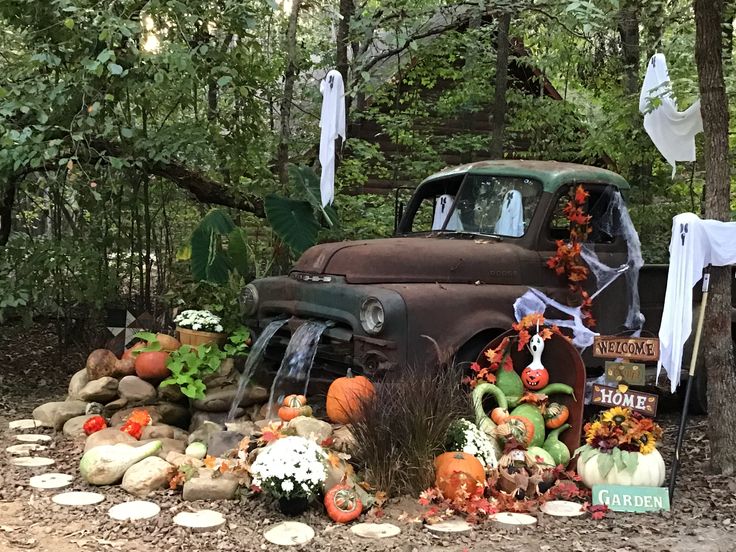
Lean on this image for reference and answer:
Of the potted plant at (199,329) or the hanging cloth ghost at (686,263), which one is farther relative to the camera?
the potted plant at (199,329)

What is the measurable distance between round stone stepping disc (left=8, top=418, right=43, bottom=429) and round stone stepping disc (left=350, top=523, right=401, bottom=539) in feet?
10.6

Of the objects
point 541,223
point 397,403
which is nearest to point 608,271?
point 541,223

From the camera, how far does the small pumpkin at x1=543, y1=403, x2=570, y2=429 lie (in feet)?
15.8

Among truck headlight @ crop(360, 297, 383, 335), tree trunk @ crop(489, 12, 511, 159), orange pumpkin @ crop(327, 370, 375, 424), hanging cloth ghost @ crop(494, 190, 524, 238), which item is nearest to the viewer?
orange pumpkin @ crop(327, 370, 375, 424)

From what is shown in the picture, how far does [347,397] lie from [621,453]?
66.6 inches

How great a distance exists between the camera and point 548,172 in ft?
18.9

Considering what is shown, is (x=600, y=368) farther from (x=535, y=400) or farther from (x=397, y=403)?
(x=397, y=403)

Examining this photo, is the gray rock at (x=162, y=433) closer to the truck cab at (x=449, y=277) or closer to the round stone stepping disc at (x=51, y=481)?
the round stone stepping disc at (x=51, y=481)

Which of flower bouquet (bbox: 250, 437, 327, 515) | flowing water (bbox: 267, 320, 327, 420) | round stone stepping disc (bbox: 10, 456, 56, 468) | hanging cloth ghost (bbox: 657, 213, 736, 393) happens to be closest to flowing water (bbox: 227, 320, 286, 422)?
flowing water (bbox: 267, 320, 327, 420)

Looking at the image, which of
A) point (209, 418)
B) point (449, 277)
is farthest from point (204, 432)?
point (449, 277)

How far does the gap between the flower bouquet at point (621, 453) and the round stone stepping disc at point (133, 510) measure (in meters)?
2.52

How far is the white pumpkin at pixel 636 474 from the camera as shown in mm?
4324

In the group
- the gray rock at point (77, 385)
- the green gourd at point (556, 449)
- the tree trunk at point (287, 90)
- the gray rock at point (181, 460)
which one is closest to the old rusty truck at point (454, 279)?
the green gourd at point (556, 449)

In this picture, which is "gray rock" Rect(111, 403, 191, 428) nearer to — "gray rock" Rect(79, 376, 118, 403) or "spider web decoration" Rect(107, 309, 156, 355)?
"gray rock" Rect(79, 376, 118, 403)
